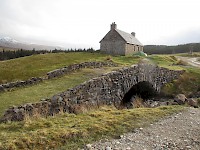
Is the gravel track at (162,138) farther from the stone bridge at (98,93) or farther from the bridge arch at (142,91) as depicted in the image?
the bridge arch at (142,91)

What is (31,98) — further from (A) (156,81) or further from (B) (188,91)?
(B) (188,91)

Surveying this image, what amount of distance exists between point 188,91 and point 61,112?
21782mm

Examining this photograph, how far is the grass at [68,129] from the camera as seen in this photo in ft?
26.7

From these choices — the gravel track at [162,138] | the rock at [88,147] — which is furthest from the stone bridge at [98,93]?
the gravel track at [162,138]

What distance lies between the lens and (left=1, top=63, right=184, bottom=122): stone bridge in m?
11.0

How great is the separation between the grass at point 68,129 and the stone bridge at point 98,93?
79 cm

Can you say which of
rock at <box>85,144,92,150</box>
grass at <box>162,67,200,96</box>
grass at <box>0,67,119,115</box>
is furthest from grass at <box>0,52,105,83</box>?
rock at <box>85,144,92,150</box>

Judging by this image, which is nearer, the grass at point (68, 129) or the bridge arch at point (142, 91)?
the grass at point (68, 129)

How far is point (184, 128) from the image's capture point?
10.9 m

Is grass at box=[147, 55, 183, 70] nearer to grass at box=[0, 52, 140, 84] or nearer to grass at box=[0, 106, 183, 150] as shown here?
grass at box=[0, 52, 140, 84]

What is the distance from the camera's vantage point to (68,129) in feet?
30.1

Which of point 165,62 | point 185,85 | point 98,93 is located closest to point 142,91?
point 185,85

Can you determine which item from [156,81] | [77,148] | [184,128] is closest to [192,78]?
[156,81]

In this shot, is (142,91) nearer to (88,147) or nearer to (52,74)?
(52,74)
